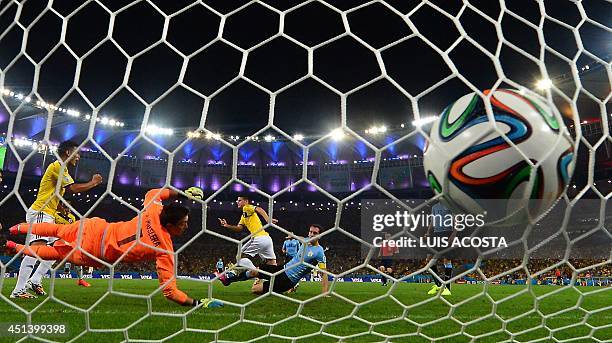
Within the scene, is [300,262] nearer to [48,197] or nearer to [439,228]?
[439,228]

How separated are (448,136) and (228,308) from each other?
8.76 ft

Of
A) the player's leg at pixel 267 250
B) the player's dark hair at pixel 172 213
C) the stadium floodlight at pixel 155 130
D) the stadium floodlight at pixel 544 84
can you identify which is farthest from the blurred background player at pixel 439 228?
the player's leg at pixel 267 250

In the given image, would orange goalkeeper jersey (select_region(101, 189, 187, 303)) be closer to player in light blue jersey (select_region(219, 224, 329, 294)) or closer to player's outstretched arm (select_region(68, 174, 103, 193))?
player in light blue jersey (select_region(219, 224, 329, 294))

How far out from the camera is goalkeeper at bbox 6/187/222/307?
5.27 feet

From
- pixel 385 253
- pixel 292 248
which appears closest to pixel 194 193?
pixel 385 253

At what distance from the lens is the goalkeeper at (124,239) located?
5.27 feet

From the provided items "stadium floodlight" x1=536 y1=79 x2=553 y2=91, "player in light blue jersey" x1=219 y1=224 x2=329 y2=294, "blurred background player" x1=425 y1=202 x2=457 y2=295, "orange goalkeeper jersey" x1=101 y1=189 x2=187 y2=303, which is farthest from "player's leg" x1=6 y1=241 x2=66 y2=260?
"stadium floodlight" x1=536 y1=79 x2=553 y2=91

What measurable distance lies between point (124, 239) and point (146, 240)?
0.23 meters

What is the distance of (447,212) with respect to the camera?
1642mm

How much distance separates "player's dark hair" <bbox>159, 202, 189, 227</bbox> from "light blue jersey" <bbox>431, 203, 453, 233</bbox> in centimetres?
110

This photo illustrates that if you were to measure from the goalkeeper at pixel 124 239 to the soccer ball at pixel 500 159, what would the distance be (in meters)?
0.84

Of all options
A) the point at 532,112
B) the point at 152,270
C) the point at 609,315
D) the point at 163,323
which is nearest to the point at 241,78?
the point at 532,112

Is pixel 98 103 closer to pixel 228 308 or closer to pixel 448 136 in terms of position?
pixel 448 136

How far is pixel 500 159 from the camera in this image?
1584mm
